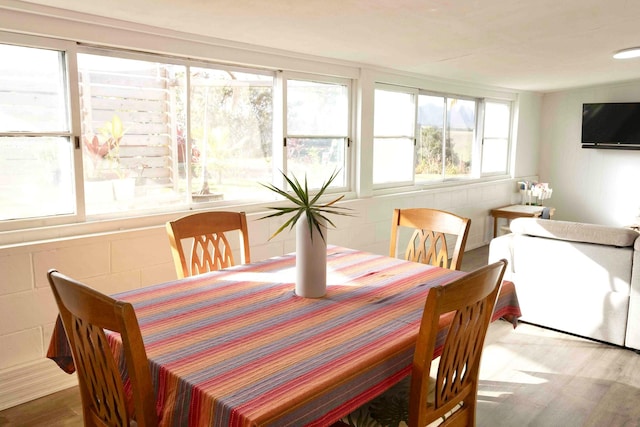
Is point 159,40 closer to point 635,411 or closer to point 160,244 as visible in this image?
point 160,244

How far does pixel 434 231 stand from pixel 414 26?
4.21 ft

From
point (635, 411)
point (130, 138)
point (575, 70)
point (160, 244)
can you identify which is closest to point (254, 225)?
point (160, 244)

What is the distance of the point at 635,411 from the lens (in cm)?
246

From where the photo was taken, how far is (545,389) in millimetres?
2689

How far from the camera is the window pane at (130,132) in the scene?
2875mm

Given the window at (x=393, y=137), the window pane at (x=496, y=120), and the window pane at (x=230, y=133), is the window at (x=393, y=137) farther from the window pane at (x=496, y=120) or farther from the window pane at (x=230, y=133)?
the window pane at (x=496, y=120)

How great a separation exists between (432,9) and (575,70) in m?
3.19

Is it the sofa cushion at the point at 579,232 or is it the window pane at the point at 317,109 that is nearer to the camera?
the sofa cushion at the point at 579,232

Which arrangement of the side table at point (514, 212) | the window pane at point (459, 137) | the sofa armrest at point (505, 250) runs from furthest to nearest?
the side table at point (514, 212) → the window pane at point (459, 137) → the sofa armrest at point (505, 250)

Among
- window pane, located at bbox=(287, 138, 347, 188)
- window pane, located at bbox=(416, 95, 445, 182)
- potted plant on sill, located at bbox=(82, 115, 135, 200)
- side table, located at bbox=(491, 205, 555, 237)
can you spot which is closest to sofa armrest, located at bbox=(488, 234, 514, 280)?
window pane, located at bbox=(287, 138, 347, 188)

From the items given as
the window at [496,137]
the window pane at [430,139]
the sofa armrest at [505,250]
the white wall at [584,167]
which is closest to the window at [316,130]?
the window pane at [430,139]

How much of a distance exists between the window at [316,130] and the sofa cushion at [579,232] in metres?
1.66

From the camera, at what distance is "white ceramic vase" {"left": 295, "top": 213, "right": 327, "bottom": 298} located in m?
1.87

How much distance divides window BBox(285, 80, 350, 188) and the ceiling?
13.5 inches
